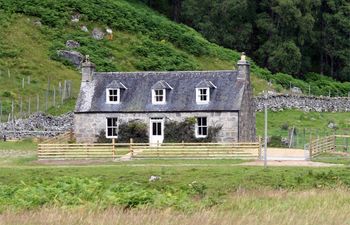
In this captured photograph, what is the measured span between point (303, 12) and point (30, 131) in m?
43.4

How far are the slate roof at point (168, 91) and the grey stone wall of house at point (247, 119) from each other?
0.74 meters

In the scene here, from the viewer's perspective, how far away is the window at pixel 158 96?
173 ft

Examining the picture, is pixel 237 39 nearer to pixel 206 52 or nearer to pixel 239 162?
pixel 206 52

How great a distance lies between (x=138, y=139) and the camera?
171ft

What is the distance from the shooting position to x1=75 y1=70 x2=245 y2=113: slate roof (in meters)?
51.7

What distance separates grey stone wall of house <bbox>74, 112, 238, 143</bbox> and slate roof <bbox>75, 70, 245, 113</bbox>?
328 millimetres

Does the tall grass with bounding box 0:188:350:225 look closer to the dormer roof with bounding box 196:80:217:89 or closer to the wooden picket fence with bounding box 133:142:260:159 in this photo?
the wooden picket fence with bounding box 133:142:260:159

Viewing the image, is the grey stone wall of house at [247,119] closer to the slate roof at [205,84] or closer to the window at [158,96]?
the slate roof at [205,84]

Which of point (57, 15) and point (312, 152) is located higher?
point (57, 15)

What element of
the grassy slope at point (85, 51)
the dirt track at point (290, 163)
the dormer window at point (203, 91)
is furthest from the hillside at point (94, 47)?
the dirt track at point (290, 163)

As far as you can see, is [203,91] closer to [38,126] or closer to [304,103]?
[38,126]

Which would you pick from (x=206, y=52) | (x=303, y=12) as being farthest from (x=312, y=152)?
(x=303, y=12)

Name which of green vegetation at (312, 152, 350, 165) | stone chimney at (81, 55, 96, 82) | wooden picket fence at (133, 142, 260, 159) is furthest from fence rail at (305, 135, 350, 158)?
stone chimney at (81, 55, 96, 82)

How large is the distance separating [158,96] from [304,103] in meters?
23.2
